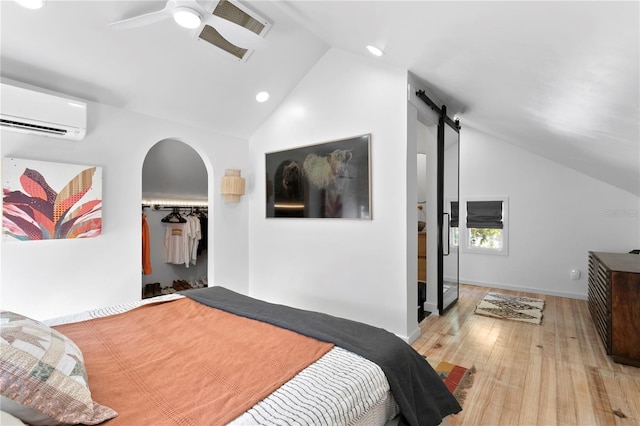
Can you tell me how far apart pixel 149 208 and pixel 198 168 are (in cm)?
93

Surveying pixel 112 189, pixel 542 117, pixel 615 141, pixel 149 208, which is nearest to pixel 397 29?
pixel 542 117

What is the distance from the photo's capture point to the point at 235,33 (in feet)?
6.76

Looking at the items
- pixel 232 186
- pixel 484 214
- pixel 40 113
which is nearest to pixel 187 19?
pixel 40 113

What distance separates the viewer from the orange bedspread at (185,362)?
1.01 meters

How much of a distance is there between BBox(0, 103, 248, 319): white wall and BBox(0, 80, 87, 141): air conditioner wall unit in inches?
6.1

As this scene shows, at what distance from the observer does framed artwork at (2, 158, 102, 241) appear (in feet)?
7.78

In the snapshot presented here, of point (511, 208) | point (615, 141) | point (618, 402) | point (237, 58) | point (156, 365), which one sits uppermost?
point (237, 58)

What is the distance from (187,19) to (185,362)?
1883 mm

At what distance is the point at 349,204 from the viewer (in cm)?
322

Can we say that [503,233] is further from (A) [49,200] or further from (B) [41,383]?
(A) [49,200]

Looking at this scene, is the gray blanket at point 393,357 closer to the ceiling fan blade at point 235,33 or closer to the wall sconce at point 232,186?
the ceiling fan blade at point 235,33

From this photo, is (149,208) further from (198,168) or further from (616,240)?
(616,240)

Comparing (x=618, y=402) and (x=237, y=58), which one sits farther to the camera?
(x=237, y=58)

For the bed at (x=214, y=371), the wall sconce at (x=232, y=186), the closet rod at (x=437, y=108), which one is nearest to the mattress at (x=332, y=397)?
the bed at (x=214, y=371)
